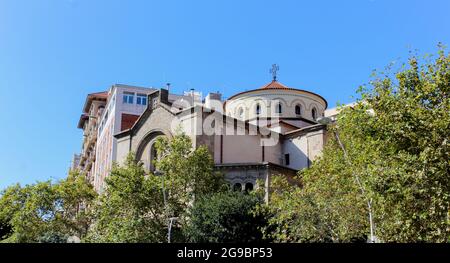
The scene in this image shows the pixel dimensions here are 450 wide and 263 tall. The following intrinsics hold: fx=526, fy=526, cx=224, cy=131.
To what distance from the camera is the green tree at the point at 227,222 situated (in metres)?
27.0

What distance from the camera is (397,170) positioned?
50.3 feet

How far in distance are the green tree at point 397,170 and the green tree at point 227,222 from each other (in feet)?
Answer: 23.0

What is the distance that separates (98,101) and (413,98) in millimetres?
52105

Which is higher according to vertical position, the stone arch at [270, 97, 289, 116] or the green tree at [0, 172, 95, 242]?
the stone arch at [270, 97, 289, 116]

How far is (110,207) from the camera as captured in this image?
1179 inches

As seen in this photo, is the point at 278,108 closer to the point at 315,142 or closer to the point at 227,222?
the point at 315,142

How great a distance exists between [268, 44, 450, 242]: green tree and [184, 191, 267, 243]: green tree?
7024 millimetres

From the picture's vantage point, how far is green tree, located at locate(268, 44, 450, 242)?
1505 cm

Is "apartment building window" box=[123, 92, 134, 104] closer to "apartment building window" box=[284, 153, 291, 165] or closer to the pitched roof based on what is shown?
the pitched roof

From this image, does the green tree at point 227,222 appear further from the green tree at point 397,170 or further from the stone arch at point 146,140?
the stone arch at point 146,140

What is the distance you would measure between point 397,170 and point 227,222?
43.5 ft

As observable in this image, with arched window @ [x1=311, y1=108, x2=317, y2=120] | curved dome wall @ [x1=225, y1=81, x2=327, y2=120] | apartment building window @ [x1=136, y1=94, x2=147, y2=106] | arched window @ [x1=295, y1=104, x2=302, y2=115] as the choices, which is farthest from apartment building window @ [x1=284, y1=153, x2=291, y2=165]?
apartment building window @ [x1=136, y1=94, x2=147, y2=106]

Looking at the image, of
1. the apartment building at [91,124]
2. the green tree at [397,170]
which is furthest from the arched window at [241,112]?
the green tree at [397,170]
